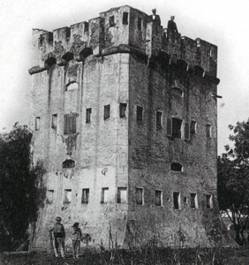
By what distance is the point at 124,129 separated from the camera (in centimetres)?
3231

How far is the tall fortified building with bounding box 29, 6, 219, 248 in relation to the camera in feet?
105

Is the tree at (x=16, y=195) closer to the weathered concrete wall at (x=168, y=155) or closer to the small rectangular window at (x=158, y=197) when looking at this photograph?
the weathered concrete wall at (x=168, y=155)

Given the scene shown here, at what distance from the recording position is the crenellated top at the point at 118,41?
33375mm

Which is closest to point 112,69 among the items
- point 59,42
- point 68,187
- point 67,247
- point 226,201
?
point 59,42

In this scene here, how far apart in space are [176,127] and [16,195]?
10771 mm

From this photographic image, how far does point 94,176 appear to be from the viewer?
3266cm

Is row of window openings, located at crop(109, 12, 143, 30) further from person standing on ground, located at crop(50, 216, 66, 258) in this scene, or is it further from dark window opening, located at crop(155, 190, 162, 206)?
person standing on ground, located at crop(50, 216, 66, 258)

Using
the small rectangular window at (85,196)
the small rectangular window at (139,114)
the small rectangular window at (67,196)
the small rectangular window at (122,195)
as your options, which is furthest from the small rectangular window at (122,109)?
the small rectangular window at (67,196)

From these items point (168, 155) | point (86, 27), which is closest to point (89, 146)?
point (168, 155)

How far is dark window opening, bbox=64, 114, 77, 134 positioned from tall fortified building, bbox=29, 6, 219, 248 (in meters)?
0.07

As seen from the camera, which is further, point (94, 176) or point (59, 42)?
point (59, 42)

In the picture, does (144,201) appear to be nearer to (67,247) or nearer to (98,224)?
(98,224)

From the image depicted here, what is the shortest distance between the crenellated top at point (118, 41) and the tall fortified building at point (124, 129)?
7 cm

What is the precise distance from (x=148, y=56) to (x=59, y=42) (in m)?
6.17
